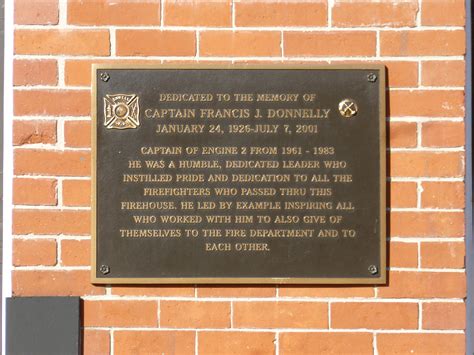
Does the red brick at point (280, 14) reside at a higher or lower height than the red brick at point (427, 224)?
higher

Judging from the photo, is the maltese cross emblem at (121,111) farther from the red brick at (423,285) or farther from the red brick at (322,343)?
the red brick at (423,285)

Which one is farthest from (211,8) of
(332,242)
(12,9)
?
(332,242)

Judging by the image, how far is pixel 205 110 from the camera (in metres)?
3.20

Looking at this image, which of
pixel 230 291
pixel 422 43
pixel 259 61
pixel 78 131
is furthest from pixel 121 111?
pixel 422 43

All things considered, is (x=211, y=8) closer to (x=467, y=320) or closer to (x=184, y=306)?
(x=184, y=306)

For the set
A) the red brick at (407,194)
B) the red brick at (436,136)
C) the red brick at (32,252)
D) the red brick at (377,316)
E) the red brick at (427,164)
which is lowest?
the red brick at (377,316)

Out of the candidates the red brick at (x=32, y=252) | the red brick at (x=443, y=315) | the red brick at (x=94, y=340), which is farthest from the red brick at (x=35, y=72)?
the red brick at (x=443, y=315)

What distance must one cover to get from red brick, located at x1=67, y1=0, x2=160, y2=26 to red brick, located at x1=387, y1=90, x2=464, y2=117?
0.97 metres

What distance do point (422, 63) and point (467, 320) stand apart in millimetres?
1029

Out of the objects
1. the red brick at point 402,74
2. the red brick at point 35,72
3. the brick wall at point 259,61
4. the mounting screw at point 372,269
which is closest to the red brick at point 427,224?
the brick wall at point 259,61

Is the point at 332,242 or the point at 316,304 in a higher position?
the point at 332,242

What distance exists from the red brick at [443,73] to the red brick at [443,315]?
2.79 ft

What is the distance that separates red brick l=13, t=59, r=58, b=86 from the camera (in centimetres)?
324

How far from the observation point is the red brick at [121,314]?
3221 millimetres
